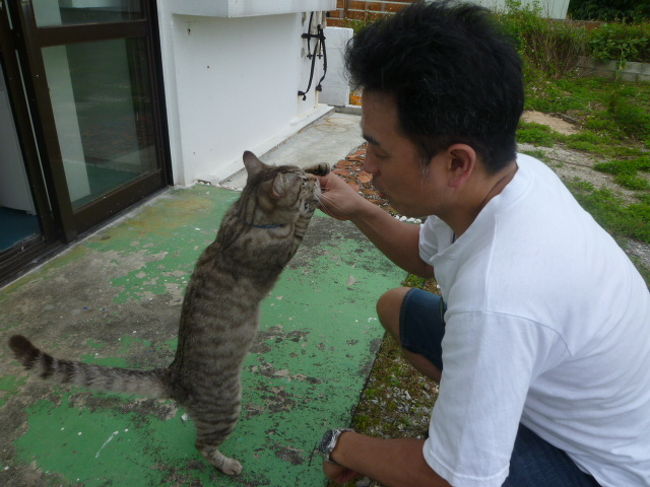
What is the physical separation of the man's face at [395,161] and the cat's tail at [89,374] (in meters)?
1.10

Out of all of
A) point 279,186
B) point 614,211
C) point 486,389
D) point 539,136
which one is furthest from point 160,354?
point 539,136

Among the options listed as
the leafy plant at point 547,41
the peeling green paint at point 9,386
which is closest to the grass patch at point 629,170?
the leafy plant at point 547,41

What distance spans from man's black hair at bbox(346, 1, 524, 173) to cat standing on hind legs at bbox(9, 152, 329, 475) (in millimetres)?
799

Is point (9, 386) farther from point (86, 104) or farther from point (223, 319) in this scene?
point (86, 104)

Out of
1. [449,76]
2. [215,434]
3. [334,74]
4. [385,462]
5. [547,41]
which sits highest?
[449,76]

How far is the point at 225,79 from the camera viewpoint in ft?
14.1

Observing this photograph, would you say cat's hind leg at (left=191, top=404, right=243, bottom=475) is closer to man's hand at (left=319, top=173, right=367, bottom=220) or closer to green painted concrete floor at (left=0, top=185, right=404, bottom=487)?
green painted concrete floor at (left=0, top=185, right=404, bottom=487)

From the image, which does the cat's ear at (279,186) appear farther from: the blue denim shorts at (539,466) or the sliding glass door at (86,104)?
the sliding glass door at (86,104)

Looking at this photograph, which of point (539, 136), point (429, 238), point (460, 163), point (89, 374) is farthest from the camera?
point (539, 136)

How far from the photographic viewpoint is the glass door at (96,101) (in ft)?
9.23

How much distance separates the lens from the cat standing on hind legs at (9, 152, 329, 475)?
1.66m

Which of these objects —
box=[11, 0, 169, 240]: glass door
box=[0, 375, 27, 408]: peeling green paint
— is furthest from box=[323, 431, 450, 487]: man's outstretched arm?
box=[11, 0, 169, 240]: glass door

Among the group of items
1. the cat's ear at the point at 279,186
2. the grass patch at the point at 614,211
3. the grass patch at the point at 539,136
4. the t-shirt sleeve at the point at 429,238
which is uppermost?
the cat's ear at the point at 279,186

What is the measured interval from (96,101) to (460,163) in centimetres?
302
